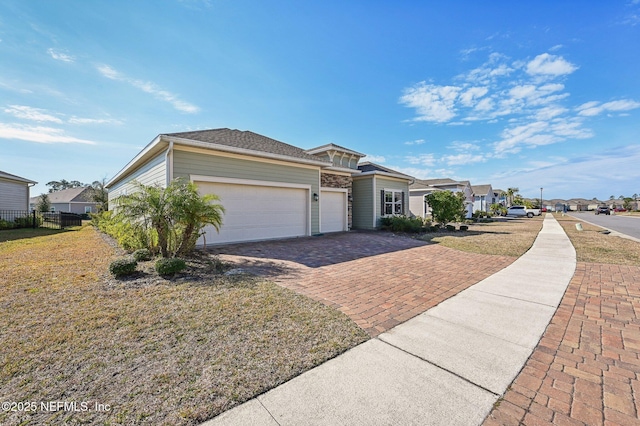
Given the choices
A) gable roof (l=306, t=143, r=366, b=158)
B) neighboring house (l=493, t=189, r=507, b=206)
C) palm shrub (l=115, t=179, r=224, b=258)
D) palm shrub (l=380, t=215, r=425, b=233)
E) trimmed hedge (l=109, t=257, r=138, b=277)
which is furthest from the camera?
neighboring house (l=493, t=189, r=507, b=206)

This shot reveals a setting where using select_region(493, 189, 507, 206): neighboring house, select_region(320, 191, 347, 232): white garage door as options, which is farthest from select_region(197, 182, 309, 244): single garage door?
select_region(493, 189, 507, 206): neighboring house

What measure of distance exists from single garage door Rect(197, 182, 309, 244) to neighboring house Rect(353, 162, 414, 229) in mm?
4985

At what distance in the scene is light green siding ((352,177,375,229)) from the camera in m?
15.0

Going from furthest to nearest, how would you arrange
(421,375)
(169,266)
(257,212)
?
(257,212)
(169,266)
(421,375)

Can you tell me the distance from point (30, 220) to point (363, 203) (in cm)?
2211

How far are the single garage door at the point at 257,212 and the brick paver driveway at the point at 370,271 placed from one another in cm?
66

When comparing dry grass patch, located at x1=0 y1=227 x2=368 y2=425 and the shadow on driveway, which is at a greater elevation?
the shadow on driveway

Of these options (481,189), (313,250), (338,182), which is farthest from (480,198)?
(313,250)

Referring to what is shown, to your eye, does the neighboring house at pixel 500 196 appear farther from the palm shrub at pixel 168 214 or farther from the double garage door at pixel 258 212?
the palm shrub at pixel 168 214

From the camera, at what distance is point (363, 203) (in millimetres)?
15281

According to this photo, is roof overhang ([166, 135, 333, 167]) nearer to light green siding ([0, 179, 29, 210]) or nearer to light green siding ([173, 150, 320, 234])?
light green siding ([173, 150, 320, 234])

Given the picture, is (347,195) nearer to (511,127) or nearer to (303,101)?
(303,101)

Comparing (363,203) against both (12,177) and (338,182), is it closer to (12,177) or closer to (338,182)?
(338,182)

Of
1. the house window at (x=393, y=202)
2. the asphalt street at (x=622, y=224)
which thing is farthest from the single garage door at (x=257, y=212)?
the asphalt street at (x=622, y=224)
